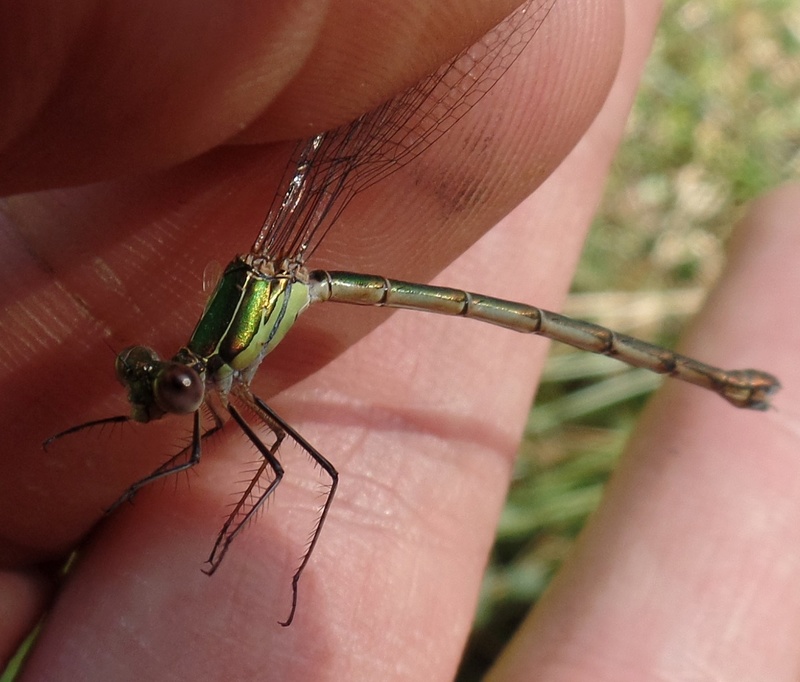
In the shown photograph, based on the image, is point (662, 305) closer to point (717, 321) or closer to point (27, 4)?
point (717, 321)

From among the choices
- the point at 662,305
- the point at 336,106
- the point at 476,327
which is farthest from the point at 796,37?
the point at 336,106

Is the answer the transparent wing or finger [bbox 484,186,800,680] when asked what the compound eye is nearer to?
the transparent wing

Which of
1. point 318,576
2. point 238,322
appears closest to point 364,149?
point 238,322

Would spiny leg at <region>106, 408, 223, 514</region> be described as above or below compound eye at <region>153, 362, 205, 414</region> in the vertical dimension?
below

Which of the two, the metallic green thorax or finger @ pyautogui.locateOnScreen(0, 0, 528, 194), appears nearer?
finger @ pyautogui.locateOnScreen(0, 0, 528, 194)

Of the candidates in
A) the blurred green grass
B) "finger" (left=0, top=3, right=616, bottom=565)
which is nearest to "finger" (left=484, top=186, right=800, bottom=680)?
the blurred green grass

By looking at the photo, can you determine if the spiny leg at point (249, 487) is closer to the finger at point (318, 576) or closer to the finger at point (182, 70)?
the finger at point (318, 576)
